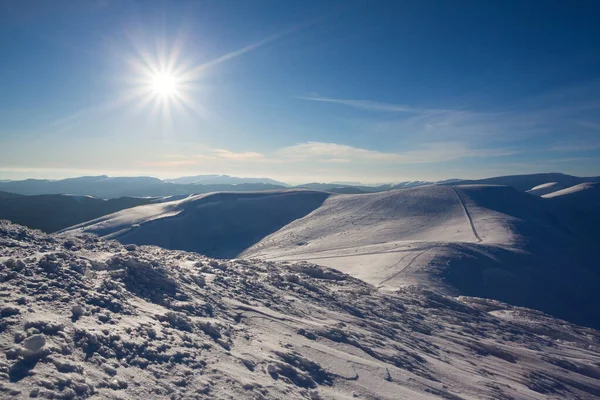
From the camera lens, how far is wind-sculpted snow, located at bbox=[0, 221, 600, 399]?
4.10m

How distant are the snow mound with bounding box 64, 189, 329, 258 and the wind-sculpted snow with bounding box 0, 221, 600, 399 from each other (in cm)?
3146

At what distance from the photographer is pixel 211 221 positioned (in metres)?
49.4

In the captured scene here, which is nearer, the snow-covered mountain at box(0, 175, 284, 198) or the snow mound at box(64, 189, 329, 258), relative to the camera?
the snow mound at box(64, 189, 329, 258)

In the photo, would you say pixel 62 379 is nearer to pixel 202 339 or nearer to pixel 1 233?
pixel 202 339

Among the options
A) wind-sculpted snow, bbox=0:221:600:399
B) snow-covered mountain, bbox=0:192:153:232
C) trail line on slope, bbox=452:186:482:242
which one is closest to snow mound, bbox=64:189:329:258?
trail line on slope, bbox=452:186:482:242

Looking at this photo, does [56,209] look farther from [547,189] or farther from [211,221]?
[547,189]

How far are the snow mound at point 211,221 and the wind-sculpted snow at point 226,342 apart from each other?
103 feet

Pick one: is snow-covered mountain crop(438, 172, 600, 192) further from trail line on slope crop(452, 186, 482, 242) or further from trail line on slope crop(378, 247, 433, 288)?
trail line on slope crop(378, 247, 433, 288)

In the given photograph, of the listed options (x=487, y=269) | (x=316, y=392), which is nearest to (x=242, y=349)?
(x=316, y=392)

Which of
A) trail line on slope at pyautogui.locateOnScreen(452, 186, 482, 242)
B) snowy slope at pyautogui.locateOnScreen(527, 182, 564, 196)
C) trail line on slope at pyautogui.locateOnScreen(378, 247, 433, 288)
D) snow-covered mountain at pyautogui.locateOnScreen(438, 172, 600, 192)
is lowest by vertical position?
trail line on slope at pyautogui.locateOnScreen(378, 247, 433, 288)

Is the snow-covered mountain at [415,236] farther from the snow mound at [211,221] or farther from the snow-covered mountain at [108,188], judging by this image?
the snow-covered mountain at [108,188]

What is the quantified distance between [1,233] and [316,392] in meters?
8.79

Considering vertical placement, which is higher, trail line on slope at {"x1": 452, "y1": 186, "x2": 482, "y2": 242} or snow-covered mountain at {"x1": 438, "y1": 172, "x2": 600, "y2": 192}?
snow-covered mountain at {"x1": 438, "y1": 172, "x2": 600, "y2": 192}

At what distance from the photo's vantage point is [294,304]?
9.08 m
